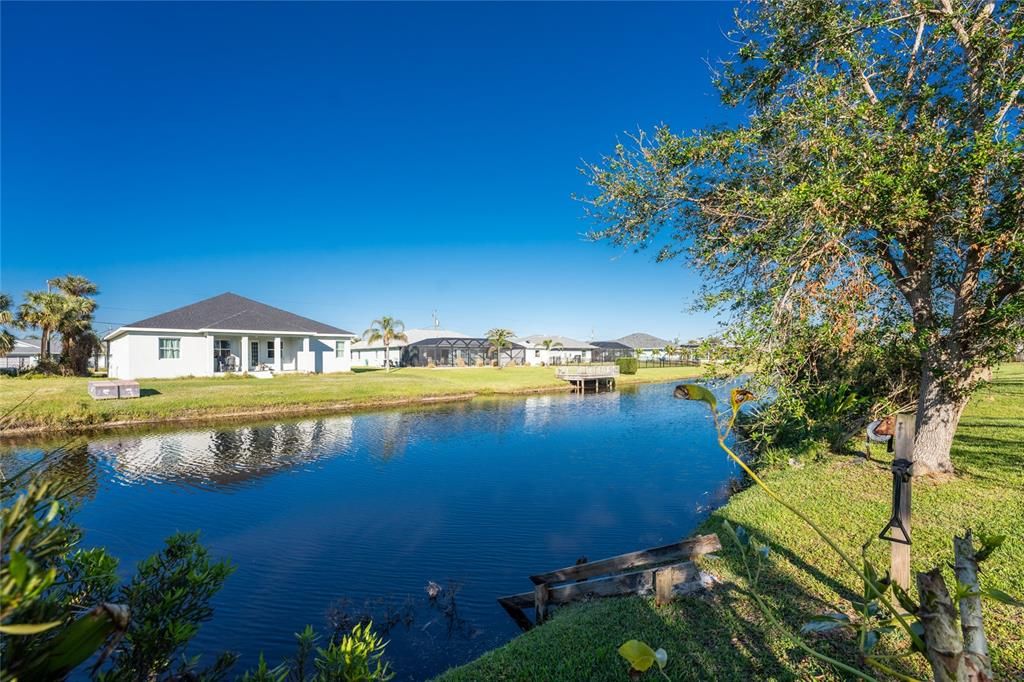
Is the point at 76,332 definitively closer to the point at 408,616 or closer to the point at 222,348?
the point at 222,348

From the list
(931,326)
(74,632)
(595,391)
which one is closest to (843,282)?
(931,326)

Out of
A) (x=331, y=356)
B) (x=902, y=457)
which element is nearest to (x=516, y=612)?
(x=902, y=457)

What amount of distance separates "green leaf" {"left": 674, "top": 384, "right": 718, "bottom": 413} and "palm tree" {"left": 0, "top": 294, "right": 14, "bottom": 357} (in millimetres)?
45575

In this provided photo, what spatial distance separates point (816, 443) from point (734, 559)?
8.27 meters

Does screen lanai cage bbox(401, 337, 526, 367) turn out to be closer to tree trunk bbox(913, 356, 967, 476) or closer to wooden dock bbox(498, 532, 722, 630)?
tree trunk bbox(913, 356, 967, 476)

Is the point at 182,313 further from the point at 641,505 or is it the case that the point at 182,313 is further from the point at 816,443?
the point at 816,443

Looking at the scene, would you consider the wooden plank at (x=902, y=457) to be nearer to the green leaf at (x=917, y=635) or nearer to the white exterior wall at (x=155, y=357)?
the green leaf at (x=917, y=635)

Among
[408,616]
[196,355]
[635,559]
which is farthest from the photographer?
[196,355]

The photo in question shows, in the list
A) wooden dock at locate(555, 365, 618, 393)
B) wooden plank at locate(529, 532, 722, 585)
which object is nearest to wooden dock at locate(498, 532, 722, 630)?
wooden plank at locate(529, 532, 722, 585)

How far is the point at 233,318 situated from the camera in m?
36.9

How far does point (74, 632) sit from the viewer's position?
1347 millimetres

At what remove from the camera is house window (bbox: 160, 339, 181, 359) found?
108ft

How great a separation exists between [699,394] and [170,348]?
39.5 metres

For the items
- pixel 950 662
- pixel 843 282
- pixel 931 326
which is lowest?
pixel 950 662
